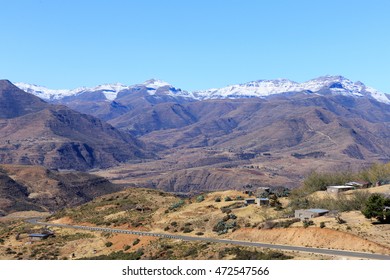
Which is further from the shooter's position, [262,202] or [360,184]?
[360,184]

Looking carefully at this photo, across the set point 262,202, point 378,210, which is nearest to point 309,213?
point 378,210

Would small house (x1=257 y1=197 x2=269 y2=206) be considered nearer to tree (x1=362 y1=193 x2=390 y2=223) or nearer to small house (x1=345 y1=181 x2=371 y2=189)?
small house (x1=345 y1=181 x2=371 y2=189)

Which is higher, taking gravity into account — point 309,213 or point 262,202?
point 309,213

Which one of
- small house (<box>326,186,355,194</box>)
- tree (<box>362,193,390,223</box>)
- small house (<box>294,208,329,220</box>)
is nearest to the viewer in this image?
tree (<box>362,193,390,223</box>)

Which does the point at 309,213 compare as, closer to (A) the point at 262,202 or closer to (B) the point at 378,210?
(B) the point at 378,210

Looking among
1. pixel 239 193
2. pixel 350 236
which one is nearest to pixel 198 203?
pixel 239 193

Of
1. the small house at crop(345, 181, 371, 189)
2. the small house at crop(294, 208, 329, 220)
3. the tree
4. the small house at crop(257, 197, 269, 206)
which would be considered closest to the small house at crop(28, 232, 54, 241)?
the small house at crop(257, 197, 269, 206)

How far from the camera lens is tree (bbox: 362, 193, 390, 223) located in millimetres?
64250

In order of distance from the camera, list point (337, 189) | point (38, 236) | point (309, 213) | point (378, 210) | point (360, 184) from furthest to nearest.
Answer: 1. point (360, 184)
2. point (337, 189)
3. point (38, 236)
4. point (309, 213)
5. point (378, 210)

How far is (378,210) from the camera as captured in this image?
64.8 m

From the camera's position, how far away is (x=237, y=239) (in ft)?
230

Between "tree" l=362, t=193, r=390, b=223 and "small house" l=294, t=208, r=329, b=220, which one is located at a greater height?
"tree" l=362, t=193, r=390, b=223
